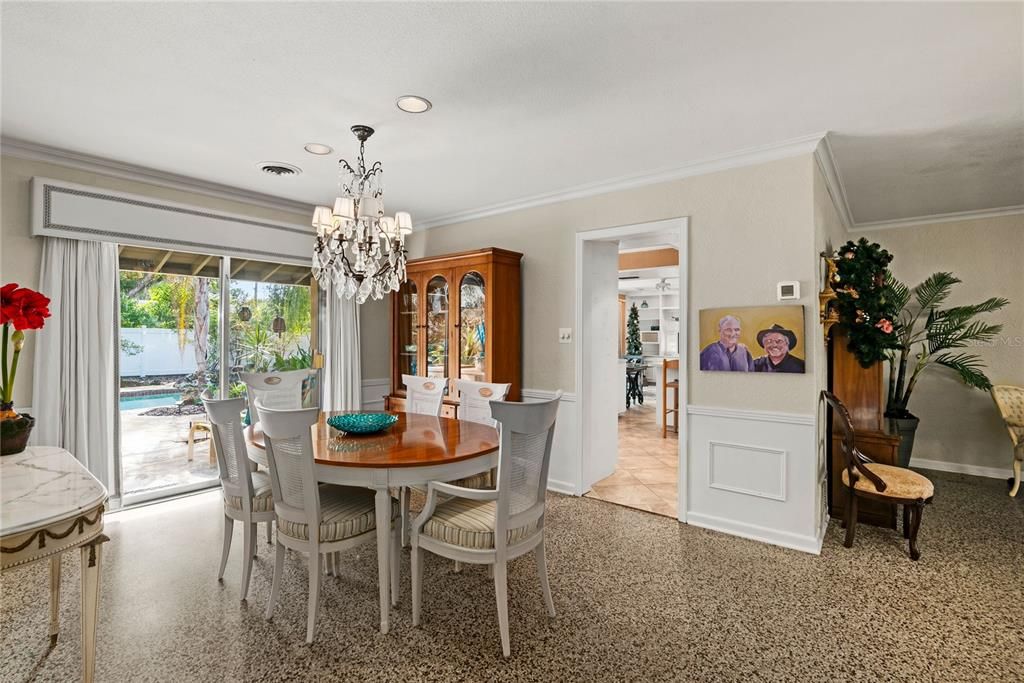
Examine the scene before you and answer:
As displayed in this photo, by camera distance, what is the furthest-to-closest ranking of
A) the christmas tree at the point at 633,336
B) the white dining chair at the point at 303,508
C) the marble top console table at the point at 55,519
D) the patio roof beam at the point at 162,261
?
the christmas tree at the point at 633,336 → the patio roof beam at the point at 162,261 → the white dining chair at the point at 303,508 → the marble top console table at the point at 55,519

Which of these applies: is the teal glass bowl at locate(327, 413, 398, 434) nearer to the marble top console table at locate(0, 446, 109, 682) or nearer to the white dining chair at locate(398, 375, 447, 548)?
the white dining chair at locate(398, 375, 447, 548)

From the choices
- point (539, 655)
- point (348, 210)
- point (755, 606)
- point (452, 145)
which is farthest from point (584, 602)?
point (452, 145)

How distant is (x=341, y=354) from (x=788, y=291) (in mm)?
3991

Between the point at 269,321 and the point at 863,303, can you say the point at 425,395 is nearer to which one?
the point at 269,321

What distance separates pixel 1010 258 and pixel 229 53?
6506 mm

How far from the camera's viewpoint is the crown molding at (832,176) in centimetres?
311

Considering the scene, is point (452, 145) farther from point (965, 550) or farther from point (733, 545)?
point (965, 550)

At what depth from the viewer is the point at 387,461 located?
2.20 meters

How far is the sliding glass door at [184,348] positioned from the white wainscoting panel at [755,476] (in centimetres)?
381

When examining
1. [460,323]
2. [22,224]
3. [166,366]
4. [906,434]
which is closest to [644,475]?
[460,323]

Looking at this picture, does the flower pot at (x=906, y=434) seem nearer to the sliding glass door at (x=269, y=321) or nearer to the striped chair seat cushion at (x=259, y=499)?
the striped chair seat cushion at (x=259, y=499)

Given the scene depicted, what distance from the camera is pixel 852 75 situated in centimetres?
230

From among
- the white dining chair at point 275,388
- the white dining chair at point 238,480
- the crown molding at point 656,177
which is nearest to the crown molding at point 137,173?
the crown molding at point 656,177

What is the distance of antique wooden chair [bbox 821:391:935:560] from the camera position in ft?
9.70
